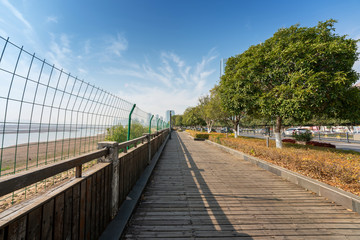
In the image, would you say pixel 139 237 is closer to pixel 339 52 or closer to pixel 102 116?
pixel 102 116

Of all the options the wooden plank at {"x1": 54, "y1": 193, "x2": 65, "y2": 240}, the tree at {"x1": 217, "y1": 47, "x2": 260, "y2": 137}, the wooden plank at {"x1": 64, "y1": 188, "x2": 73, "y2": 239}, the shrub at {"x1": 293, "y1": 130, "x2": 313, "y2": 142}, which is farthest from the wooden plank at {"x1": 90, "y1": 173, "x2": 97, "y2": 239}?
the shrub at {"x1": 293, "y1": 130, "x2": 313, "y2": 142}

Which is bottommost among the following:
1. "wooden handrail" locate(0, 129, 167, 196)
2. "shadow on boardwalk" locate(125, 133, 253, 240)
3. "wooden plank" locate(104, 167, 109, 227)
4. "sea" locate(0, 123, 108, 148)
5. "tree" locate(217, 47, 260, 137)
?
"shadow on boardwalk" locate(125, 133, 253, 240)

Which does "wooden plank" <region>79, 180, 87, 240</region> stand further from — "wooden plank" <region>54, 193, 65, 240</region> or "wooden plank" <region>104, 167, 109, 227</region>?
"wooden plank" <region>104, 167, 109, 227</region>

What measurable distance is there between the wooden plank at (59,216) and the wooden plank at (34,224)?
0.56 ft

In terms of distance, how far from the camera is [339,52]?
648 cm

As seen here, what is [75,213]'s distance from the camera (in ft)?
5.44

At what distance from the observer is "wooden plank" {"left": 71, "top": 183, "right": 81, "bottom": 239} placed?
5.34 feet

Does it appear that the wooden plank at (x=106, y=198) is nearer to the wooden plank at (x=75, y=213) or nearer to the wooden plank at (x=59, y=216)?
the wooden plank at (x=75, y=213)

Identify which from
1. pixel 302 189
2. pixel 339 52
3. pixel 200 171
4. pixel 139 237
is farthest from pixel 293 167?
pixel 339 52

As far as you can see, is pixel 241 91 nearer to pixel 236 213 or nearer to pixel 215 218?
pixel 236 213

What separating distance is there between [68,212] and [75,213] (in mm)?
135

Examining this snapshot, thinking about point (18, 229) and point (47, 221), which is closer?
point (18, 229)

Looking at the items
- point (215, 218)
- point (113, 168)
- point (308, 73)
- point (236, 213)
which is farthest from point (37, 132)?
point (308, 73)

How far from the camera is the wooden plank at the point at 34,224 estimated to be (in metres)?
1.12
